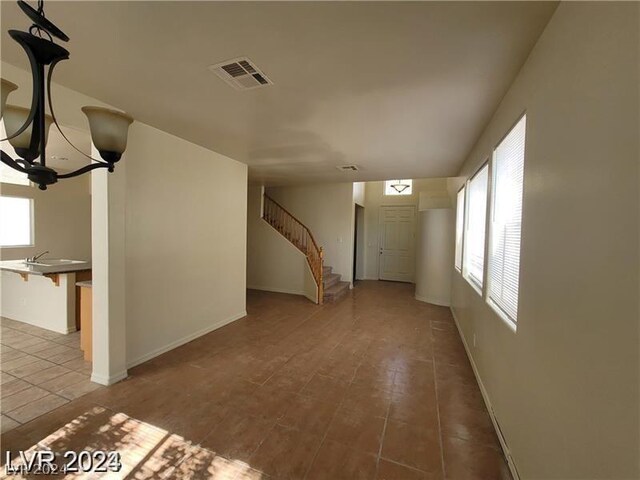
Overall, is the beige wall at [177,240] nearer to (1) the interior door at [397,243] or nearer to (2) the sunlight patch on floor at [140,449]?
(2) the sunlight patch on floor at [140,449]

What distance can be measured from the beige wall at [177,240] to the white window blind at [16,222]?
467 centimetres

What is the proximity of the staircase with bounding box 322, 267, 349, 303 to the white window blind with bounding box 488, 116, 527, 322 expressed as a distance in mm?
3620

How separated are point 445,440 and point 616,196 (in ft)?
6.44

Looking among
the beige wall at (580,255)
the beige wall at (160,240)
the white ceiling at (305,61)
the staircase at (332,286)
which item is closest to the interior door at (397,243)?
the staircase at (332,286)

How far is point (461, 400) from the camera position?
2.44m

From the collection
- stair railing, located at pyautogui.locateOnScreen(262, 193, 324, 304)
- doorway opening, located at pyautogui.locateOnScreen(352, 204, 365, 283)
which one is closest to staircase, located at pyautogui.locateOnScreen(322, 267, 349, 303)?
stair railing, located at pyautogui.locateOnScreen(262, 193, 324, 304)

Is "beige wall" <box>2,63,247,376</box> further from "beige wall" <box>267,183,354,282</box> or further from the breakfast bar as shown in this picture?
"beige wall" <box>267,183,354,282</box>

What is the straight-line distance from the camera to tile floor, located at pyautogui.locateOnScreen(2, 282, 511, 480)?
1.74 metres

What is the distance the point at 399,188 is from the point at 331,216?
2.43 metres

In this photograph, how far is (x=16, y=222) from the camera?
5375mm

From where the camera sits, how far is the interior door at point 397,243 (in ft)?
26.4

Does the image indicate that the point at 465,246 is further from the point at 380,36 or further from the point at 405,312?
the point at 380,36

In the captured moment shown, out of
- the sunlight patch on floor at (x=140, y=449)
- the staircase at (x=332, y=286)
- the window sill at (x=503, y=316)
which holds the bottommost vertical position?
the sunlight patch on floor at (x=140, y=449)

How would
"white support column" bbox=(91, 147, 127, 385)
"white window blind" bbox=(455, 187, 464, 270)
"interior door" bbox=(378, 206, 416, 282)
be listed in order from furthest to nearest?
"interior door" bbox=(378, 206, 416, 282) → "white window blind" bbox=(455, 187, 464, 270) → "white support column" bbox=(91, 147, 127, 385)
